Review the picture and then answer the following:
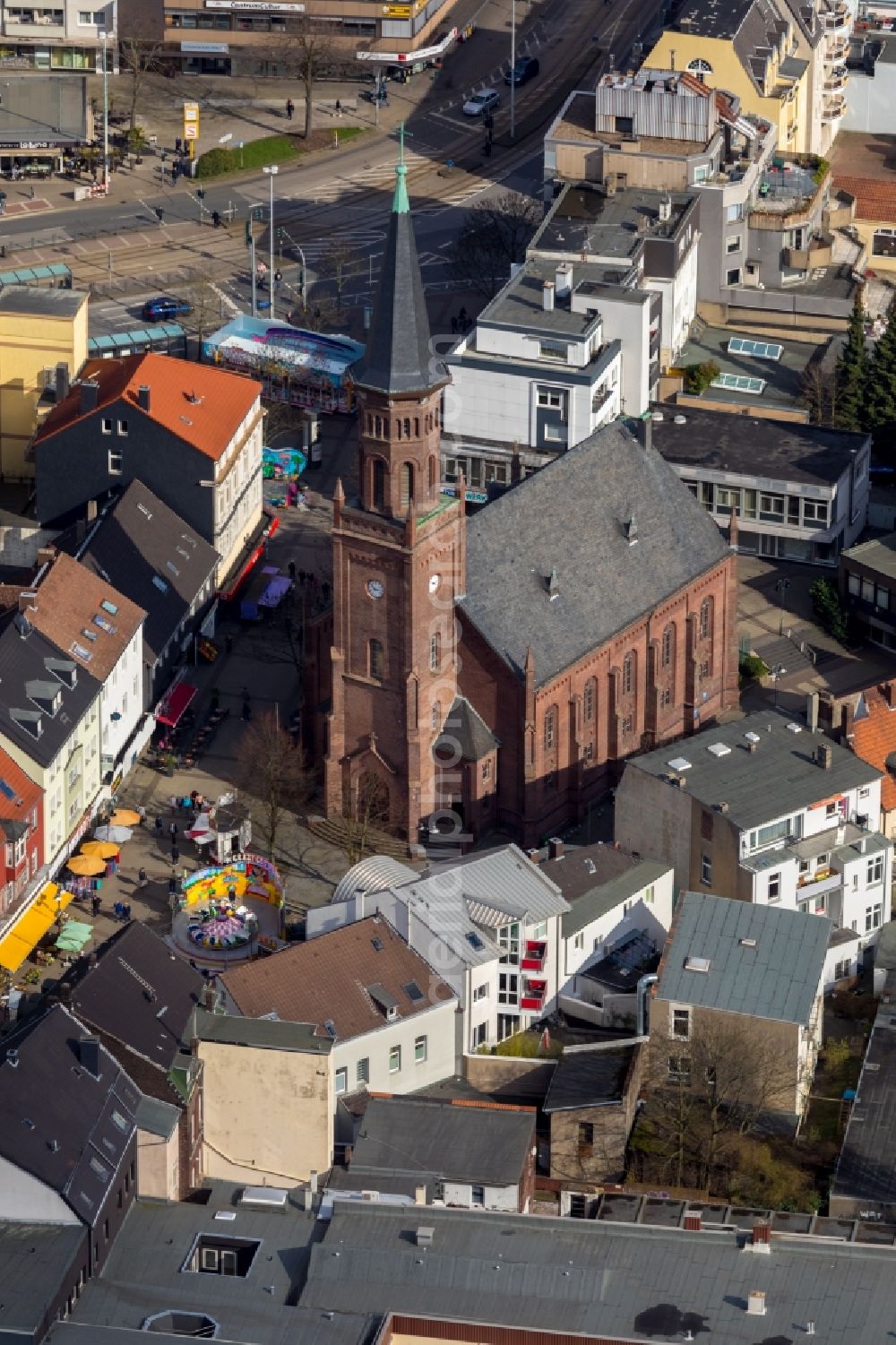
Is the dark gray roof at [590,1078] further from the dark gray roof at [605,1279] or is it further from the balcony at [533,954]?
the dark gray roof at [605,1279]

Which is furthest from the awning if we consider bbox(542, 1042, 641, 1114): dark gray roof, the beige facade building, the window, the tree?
the window

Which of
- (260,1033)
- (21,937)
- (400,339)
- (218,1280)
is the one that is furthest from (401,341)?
(218,1280)

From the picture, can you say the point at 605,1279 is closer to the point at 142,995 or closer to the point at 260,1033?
the point at 260,1033

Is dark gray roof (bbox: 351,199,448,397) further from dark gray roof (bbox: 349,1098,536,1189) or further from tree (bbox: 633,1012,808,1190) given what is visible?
dark gray roof (bbox: 349,1098,536,1189)

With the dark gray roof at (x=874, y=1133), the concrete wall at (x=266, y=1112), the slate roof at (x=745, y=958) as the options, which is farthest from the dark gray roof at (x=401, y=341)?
the dark gray roof at (x=874, y=1133)

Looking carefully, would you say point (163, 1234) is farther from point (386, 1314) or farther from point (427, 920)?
point (427, 920)

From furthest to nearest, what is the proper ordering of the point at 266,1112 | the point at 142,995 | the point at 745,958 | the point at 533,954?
1. the point at 533,954
2. the point at 745,958
3. the point at 142,995
4. the point at 266,1112
